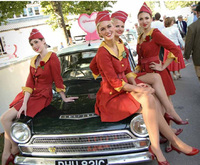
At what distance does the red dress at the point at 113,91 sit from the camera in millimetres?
2670

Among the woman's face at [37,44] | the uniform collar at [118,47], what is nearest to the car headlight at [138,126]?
the uniform collar at [118,47]

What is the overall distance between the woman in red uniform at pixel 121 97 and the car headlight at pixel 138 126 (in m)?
0.09

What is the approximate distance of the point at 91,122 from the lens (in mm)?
2707

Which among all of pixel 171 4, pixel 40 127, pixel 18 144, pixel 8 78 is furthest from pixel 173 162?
pixel 171 4

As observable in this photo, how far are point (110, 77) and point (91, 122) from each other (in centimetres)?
61

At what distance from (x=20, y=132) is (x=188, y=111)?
11.7 ft

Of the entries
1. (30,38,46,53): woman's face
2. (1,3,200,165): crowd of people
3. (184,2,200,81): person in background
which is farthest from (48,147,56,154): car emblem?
(184,2,200,81): person in background

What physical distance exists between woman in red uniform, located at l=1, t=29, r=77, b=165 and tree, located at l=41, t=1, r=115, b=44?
732cm

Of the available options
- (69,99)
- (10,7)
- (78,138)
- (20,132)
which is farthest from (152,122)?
(10,7)

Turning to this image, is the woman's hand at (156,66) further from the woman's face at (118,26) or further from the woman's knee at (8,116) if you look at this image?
the woman's knee at (8,116)

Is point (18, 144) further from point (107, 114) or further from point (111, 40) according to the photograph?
point (111, 40)

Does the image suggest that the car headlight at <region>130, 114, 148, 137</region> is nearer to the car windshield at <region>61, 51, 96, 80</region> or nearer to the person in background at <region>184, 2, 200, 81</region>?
the car windshield at <region>61, 51, 96, 80</region>

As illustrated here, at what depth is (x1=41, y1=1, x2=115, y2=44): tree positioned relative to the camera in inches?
406

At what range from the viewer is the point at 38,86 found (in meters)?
3.50
